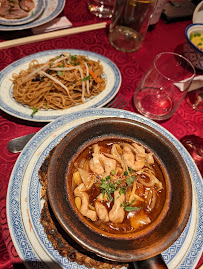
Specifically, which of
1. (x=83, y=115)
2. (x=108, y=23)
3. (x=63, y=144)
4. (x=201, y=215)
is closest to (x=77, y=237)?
(x=63, y=144)

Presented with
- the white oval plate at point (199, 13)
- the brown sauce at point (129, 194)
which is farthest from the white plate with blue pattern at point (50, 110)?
the white oval plate at point (199, 13)

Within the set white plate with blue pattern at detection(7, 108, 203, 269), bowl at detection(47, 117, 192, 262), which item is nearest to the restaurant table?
white plate with blue pattern at detection(7, 108, 203, 269)

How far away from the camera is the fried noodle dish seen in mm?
2234

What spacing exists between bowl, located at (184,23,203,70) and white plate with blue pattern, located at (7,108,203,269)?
4.90ft

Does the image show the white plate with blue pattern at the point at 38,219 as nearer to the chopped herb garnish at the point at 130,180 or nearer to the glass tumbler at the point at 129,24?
the chopped herb garnish at the point at 130,180

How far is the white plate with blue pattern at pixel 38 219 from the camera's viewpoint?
137 cm

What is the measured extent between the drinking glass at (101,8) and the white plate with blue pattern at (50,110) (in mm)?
1060

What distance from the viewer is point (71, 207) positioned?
1.33 m

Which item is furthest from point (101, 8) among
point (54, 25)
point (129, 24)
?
point (54, 25)

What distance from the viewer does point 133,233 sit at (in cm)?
134

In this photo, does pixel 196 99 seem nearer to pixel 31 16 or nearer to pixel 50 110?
pixel 50 110

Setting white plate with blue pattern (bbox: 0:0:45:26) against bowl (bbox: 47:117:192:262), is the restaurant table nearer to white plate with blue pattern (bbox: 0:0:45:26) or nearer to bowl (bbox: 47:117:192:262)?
white plate with blue pattern (bbox: 0:0:45:26)

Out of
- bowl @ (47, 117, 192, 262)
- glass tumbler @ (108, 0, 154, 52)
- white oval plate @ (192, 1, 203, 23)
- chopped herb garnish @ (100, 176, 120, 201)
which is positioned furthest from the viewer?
white oval plate @ (192, 1, 203, 23)

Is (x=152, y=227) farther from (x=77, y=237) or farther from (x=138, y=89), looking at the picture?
(x=138, y=89)
